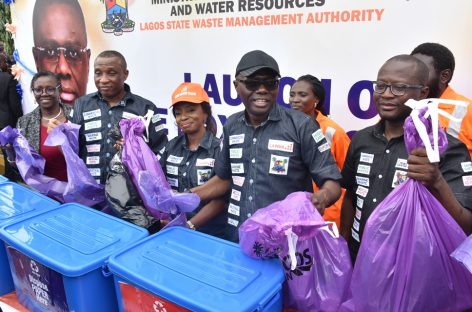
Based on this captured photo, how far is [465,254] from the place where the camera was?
38.1 inches

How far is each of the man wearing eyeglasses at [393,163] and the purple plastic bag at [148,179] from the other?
68 cm

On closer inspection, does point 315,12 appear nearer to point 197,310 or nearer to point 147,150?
point 147,150

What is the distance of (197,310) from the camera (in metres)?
1.02

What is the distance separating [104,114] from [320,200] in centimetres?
168

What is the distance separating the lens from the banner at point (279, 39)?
229 centimetres

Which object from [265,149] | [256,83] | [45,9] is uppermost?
[45,9]

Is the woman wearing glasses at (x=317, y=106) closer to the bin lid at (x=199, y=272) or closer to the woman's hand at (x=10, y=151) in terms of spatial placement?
the bin lid at (x=199, y=272)

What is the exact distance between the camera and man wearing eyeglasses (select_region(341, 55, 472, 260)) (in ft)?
3.70

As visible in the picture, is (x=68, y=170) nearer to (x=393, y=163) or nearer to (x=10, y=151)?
(x=10, y=151)

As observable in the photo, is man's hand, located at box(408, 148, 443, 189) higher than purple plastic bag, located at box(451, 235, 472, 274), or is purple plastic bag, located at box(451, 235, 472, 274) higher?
man's hand, located at box(408, 148, 443, 189)

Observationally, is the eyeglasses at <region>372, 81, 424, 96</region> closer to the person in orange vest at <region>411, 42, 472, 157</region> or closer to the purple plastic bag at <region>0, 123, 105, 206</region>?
the person in orange vest at <region>411, 42, 472, 157</region>

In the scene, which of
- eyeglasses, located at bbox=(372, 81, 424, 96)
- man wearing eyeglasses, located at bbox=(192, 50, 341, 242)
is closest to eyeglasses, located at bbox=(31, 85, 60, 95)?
man wearing eyeglasses, located at bbox=(192, 50, 341, 242)

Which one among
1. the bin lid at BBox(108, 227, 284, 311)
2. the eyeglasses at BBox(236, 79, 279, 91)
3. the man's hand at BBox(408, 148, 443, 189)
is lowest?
the bin lid at BBox(108, 227, 284, 311)

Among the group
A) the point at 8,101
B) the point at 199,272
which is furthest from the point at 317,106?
the point at 8,101
